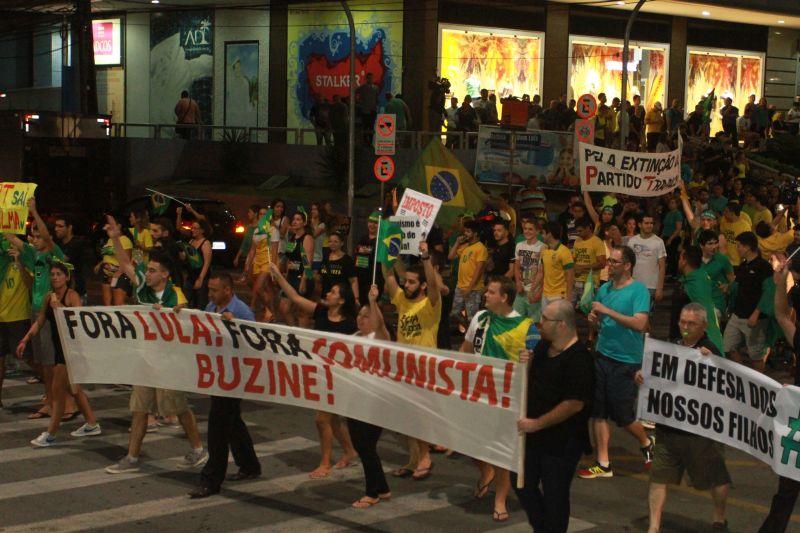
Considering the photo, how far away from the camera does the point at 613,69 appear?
38.4 meters

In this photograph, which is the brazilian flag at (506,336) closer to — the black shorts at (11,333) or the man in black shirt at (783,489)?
the man in black shirt at (783,489)

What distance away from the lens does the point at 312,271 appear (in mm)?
15305

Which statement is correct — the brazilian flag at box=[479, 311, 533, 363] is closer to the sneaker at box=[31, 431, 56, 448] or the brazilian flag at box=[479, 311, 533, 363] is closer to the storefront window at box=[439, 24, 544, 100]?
the sneaker at box=[31, 431, 56, 448]

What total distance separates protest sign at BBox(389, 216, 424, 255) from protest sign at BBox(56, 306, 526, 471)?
2.24m

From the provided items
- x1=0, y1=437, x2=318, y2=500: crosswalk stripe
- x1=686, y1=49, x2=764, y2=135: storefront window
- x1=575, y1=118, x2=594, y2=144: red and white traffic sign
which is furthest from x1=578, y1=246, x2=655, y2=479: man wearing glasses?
x1=686, y1=49, x2=764, y2=135: storefront window

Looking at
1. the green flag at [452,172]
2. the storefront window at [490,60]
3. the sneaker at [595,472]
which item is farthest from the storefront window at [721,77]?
the sneaker at [595,472]

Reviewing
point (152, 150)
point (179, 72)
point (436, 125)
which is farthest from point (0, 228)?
point (179, 72)

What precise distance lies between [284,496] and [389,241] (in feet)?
9.00

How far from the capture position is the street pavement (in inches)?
327

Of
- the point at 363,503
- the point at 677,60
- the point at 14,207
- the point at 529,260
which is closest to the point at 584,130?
the point at 529,260

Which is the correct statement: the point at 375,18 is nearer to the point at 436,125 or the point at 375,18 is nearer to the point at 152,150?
the point at 436,125

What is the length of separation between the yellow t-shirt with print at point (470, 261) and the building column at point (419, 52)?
19144 mm

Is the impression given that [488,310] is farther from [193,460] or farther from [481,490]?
[193,460]

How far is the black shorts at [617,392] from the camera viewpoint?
9.49m
